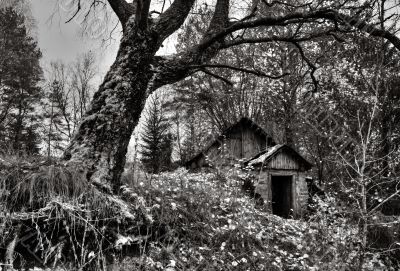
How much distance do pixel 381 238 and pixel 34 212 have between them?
7677mm

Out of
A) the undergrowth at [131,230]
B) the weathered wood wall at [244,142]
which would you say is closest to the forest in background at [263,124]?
the undergrowth at [131,230]

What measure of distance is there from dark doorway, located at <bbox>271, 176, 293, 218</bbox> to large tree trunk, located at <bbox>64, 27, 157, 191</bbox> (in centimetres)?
1103

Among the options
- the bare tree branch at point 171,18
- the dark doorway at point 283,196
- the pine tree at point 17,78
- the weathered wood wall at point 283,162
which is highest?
the pine tree at point 17,78

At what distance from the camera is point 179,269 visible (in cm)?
343

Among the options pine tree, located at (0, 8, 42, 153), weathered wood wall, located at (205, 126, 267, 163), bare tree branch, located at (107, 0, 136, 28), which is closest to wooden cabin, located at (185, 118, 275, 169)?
weathered wood wall, located at (205, 126, 267, 163)

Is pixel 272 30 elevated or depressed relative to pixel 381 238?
elevated

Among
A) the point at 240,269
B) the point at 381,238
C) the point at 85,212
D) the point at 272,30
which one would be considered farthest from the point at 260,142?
the point at 85,212

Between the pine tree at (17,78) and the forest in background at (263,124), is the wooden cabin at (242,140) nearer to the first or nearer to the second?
the forest in background at (263,124)

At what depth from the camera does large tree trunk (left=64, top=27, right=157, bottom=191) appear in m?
3.41

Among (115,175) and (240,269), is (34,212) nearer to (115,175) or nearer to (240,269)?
(115,175)

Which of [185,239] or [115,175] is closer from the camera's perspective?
[115,175]

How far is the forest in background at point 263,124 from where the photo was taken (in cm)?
374

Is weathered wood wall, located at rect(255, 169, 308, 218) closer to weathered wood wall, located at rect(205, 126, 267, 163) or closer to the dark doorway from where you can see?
the dark doorway

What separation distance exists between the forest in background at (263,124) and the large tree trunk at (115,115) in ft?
0.98
